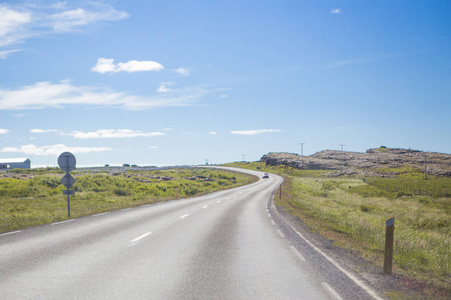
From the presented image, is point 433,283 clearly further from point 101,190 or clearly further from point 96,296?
point 101,190

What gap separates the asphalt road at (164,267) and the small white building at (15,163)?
12139 centimetres

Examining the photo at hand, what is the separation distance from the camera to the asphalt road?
5.66 m

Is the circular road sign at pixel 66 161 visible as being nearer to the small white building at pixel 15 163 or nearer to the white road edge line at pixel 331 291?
the white road edge line at pixel 331 291

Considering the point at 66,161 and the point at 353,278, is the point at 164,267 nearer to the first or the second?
the point at 353,278

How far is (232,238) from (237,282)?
16.7ft

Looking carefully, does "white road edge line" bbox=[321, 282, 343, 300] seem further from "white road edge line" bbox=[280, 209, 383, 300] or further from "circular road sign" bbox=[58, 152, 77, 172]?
"circular road sign" bbox=[58, 152, 77, 172]

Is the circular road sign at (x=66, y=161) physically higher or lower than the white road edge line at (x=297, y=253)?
higher

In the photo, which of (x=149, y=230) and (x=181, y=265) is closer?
(x=181, y=265)

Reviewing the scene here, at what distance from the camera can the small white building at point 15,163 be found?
380 feet

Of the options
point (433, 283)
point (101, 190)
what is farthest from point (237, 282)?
point (101, 190)

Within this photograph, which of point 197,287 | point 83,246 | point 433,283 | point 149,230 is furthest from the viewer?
point 149,230

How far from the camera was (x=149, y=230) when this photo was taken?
1269cm

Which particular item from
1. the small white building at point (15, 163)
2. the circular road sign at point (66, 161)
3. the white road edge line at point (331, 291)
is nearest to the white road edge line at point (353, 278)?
the white road edge line at point (331, 291)

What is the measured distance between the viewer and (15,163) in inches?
4685
